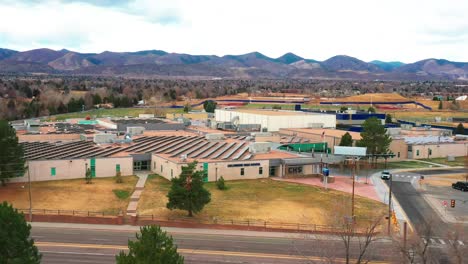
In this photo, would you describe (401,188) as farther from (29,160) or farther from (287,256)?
(29,160)

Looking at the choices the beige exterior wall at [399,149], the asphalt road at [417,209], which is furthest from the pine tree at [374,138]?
the asphalt road at [417,209]

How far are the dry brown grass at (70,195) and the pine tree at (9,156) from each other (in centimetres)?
182

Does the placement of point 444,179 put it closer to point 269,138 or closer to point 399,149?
point 399,149

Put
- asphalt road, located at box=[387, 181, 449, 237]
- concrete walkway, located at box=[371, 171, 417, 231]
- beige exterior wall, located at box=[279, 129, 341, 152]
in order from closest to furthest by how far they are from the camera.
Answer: asphalt road, located at box=[387, 181, 449, 237]
concrete walkway, located at box=[371, 171, 417, 231]
beige exterior wall, located at box=[279, 129, 341, 152]

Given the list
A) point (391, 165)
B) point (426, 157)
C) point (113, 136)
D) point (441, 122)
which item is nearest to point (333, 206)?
point (391, 165)

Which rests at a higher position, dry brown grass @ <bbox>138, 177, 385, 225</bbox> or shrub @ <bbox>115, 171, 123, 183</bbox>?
shrub @ <bbox>115, 171, 123, 183</bbox>

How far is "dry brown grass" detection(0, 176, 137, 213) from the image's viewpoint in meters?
55.0

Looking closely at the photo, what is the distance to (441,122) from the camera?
15662 centimetres

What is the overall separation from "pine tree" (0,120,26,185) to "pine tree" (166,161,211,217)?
76.1 ft

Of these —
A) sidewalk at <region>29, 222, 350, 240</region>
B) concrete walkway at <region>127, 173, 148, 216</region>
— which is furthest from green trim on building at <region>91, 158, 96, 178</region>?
sidewalk at <region>29, 222, 350, 240</region>

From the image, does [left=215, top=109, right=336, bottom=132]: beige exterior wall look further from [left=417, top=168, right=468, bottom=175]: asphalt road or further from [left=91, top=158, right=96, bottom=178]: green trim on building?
[left=91, top=158, right=96, bottom=178]: green trim on building

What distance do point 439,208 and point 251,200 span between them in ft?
74.7

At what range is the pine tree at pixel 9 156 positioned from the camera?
61003mm

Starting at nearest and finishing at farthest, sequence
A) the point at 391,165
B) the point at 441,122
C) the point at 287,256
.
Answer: the point at 287,256, the point at 391,165, the point at 441,122
